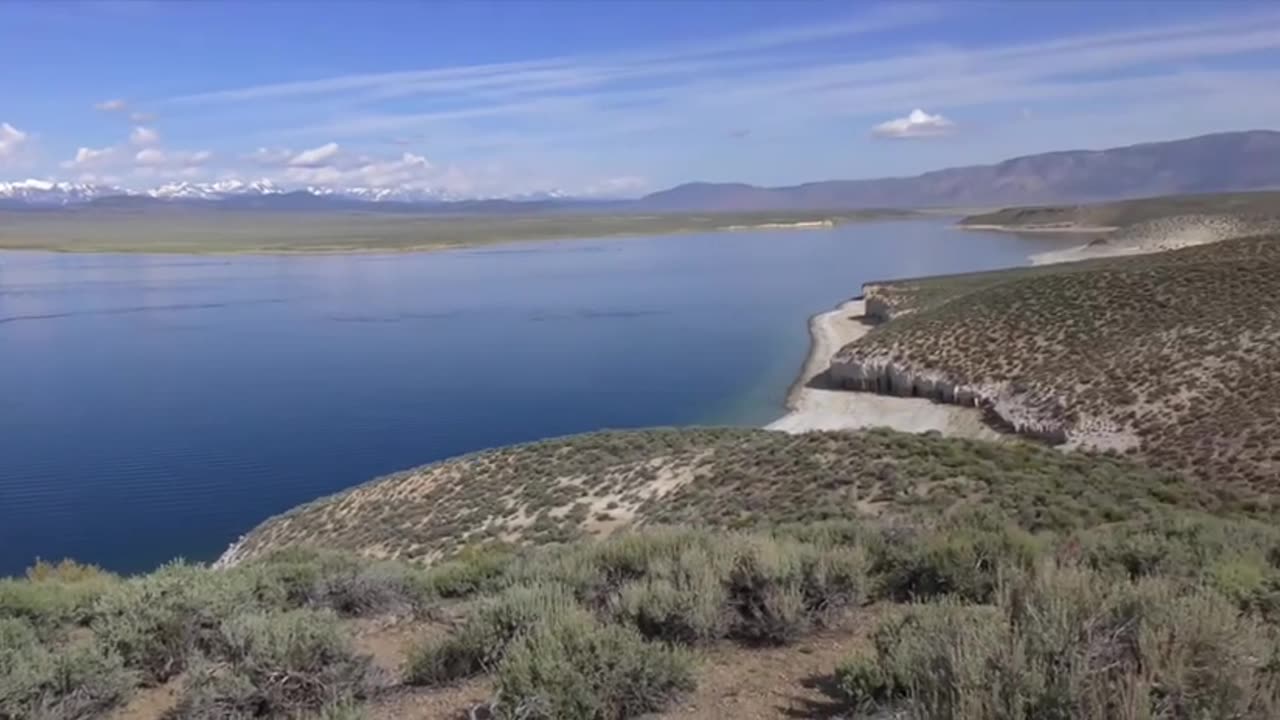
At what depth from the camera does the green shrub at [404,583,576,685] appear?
5988mm

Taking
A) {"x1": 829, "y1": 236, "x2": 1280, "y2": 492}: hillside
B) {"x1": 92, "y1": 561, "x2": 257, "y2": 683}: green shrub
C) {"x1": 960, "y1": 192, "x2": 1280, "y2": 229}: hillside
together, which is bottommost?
{"x1": 829, "y1": 236, "x2": 1280, "y2": 492}: hillside

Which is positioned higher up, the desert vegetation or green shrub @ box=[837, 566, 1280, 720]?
green shrub @ box=[837, 566, 1280, 720]

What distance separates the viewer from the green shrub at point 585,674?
15.5 feet

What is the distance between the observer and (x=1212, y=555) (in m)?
7.29

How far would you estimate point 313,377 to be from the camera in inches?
1817

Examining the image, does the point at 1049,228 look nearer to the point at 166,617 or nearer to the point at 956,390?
the point at 956,390

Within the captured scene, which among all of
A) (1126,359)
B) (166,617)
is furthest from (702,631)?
(1126,359)

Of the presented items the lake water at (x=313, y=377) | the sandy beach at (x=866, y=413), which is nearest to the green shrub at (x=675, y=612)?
the lake water at (x=313, y=377)

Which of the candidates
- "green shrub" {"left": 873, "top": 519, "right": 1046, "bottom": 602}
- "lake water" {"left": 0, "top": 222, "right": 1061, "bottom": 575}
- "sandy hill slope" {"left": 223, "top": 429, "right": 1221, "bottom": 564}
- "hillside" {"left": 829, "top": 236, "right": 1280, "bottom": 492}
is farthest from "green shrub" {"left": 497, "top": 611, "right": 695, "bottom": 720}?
"lake water" {"left": 0, "top": 222, "right": 1061, "bottom": 575}

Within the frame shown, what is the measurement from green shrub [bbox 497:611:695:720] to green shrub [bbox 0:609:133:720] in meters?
2.61

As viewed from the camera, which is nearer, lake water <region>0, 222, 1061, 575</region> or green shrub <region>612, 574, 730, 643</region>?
green shrub <region>612, 574, 730, 643</region>

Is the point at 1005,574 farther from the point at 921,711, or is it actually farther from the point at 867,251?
the point at 867,251

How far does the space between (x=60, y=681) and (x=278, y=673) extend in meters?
1.42

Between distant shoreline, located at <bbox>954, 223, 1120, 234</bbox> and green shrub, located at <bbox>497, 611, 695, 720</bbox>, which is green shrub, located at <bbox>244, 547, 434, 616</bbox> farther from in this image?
distant shoreline, located at <bbox>954, 223, 1120, 234</bbox>
